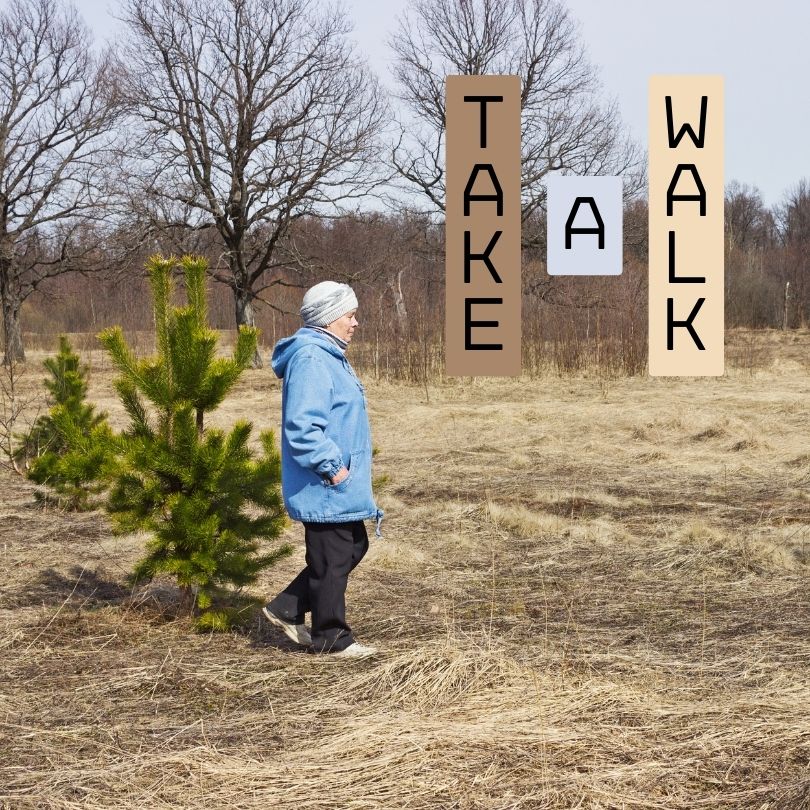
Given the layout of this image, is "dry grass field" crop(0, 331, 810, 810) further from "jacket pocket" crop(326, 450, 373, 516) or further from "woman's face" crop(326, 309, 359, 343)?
"woman's face" crop(326, 309, 359, 343)

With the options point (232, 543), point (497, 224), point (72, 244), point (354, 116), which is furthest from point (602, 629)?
point (72, 244)

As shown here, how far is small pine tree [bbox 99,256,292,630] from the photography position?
4.86 meters

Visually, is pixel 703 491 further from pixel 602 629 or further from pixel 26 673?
pixel 26 673

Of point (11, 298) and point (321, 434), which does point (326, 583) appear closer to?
point (321, 434)

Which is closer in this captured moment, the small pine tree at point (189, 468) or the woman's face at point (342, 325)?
the woman's face at point (342, 325)

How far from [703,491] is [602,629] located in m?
4.29

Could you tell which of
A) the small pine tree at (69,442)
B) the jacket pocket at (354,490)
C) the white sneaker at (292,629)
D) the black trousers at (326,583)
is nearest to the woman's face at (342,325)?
the jacket pocket at (354,490)

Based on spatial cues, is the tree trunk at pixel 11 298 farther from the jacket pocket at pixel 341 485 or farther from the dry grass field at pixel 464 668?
the jacket pocket at pixel 341 485

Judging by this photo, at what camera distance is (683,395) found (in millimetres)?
16172

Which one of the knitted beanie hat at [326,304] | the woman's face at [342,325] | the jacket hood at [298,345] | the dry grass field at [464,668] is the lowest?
the dry grass field at [464,668]

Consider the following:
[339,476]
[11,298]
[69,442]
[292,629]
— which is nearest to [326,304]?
[339,476]

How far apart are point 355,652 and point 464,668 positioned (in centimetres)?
59

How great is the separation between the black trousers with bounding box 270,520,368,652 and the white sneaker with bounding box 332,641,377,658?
22 millimetres

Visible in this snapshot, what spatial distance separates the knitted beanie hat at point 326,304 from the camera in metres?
4.55
